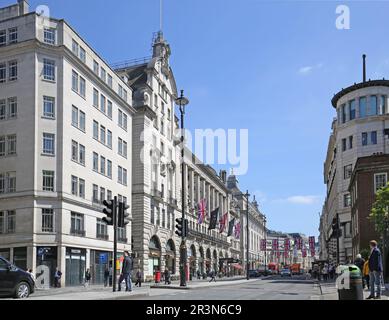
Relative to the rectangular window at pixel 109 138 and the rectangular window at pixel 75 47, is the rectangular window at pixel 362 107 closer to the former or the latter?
the rectangular window at pixel 109 138

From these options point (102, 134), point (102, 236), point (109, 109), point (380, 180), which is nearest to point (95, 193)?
point (102, 236)

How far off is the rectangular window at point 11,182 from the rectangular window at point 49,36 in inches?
456

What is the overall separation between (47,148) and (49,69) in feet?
22.2

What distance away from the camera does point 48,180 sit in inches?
1821

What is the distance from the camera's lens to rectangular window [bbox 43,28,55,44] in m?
47.9

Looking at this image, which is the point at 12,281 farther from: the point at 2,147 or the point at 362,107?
the point at 362,107

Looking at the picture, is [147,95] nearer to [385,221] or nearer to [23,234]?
[23,234]

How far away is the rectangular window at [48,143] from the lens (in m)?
46.6

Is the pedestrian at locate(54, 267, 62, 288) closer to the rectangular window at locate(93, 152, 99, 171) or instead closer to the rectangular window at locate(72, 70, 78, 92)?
the rectangular window at locate(93, 152, 99, 171)

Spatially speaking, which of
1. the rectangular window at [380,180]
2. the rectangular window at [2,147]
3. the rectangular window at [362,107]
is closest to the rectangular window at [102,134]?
the rectangular window at [2,147]

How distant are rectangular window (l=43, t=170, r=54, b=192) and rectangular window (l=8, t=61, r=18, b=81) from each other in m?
8.47

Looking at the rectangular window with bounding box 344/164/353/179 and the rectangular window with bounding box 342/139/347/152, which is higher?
the rectangular window with bounding box 342/139/347/152

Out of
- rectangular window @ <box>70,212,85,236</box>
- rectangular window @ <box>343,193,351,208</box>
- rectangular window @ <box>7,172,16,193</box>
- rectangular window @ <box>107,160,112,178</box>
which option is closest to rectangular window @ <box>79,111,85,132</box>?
rectangular window @ <box>107,160,112,178</box>
